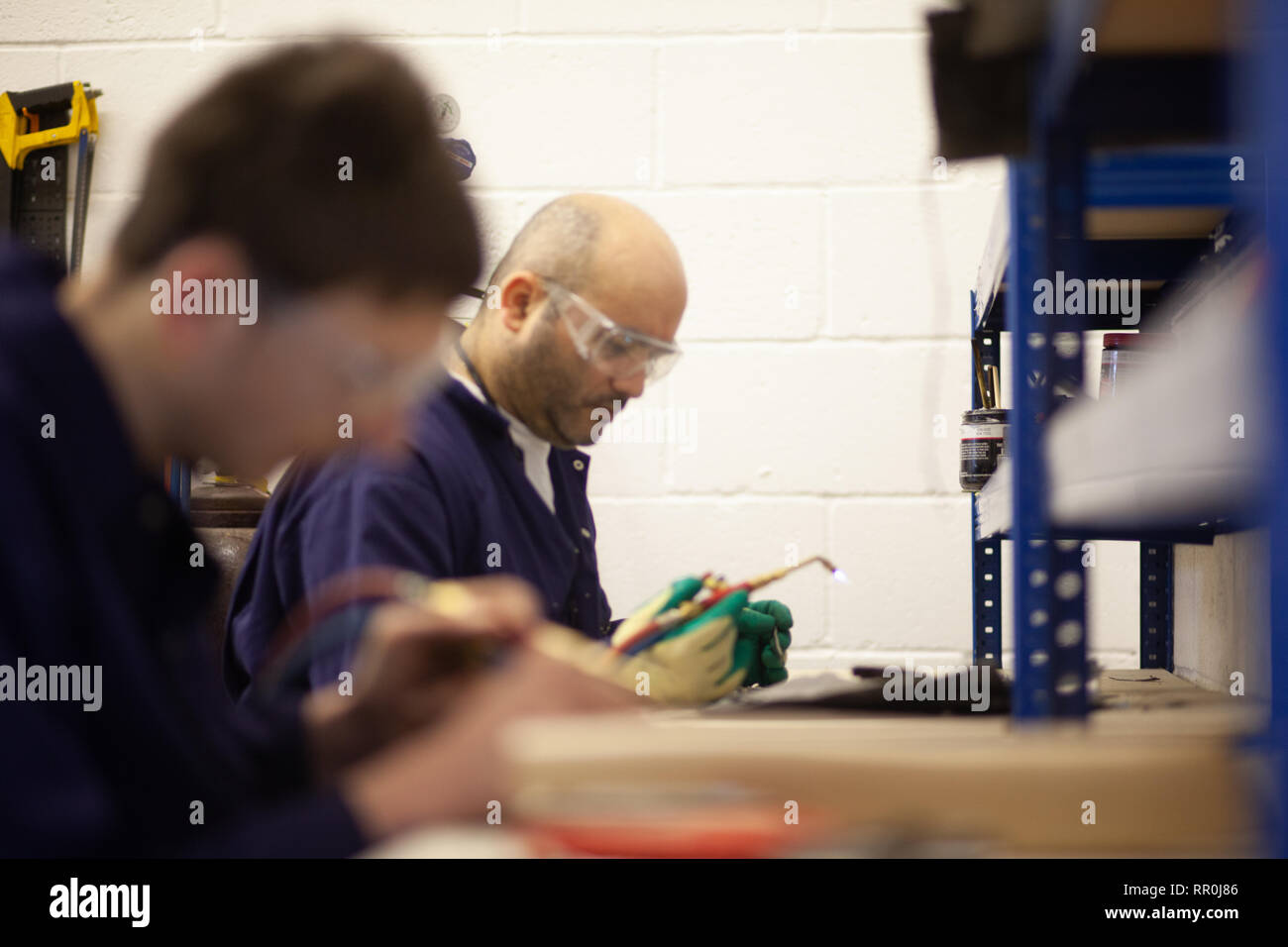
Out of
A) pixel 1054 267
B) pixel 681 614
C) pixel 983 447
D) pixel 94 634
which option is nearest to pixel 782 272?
pixel 983 447

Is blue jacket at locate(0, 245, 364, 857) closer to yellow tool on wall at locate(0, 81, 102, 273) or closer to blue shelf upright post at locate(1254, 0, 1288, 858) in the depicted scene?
blue shelf upright post at locate(1254, 0, 1288, 858)

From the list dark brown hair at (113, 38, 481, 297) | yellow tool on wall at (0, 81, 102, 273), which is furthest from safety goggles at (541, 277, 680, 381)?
yellow tool on wall at (0, 81, 102, 273)

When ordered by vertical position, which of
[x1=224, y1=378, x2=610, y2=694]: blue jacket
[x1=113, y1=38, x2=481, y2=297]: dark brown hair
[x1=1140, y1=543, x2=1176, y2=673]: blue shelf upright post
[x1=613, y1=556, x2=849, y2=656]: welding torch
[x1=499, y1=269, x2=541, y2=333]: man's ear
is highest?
[x1=499, y1=269, x2=541, y2=333]: man's ear

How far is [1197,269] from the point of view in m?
1.40

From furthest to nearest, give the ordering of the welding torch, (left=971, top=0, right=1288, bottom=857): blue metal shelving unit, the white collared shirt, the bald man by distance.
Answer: the white collared shirt → the bald man → the welding torch → (left=971, top=0, right=1288, bottom=857): blue metal shelving unit

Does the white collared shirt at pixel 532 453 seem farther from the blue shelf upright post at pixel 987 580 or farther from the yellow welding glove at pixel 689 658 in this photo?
the blue shelf upright post at pixel 987 580

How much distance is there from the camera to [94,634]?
57cm

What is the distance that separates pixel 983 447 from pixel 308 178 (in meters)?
1.35

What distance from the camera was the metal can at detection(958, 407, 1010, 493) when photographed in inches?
67.7

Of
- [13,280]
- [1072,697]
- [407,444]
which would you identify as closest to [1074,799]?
[1072,697]

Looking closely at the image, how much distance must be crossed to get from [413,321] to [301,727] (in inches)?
12.3

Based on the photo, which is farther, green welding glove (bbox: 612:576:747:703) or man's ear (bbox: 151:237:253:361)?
green welding glove (bbox: 612:576:747:703)

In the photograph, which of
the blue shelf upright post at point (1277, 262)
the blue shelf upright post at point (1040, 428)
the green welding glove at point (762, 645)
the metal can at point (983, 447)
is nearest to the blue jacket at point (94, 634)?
the blue shelf upright post at point (1277, 262)
